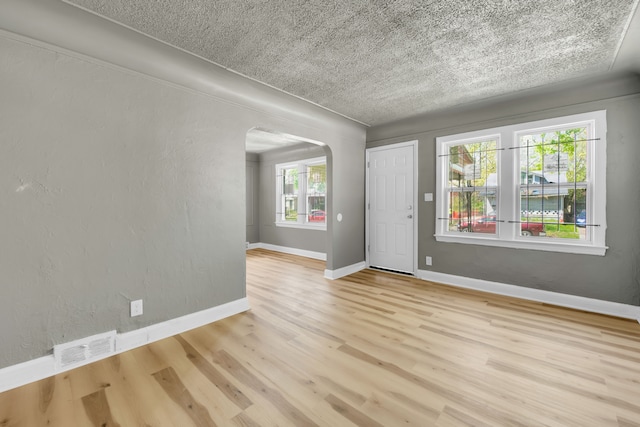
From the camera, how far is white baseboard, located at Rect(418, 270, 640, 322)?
9.25ft

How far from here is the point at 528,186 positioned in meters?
3.37

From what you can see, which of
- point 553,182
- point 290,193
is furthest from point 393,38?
point 290,193

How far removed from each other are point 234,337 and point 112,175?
168 cm

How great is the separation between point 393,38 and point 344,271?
3.30 meters

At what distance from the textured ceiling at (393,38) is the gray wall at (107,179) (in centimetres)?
30

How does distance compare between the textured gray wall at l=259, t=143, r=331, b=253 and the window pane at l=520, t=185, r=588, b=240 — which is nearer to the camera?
the window pane at l=520, t=185, r=588, b=240

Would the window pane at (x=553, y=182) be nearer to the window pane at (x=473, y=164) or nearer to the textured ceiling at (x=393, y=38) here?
the window pane at (x=473, y=164)

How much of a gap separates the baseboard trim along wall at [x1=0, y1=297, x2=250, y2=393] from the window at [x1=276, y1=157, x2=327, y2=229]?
10.9 feet

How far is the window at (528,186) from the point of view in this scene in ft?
9.85

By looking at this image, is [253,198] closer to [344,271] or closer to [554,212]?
[344,271]

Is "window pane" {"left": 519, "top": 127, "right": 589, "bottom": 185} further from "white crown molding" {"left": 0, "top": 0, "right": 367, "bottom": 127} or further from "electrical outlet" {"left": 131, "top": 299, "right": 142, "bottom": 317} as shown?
"electrical outlet" {"left": 131, "top": 299, "right": 142, "bottom": 317}

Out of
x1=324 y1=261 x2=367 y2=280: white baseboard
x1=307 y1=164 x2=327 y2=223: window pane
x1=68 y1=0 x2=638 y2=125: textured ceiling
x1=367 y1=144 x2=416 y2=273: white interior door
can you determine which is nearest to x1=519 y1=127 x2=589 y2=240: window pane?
x1=68 y1=0 x2=638 y2=125: textured ceiling

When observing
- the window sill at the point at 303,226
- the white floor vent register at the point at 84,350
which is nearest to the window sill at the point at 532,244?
the window sill at the point at 303,226

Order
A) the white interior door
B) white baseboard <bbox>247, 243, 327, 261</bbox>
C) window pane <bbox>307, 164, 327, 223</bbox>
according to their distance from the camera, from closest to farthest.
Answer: the white interior door
white baseboard <bbox>247, 243, 327, 261</bbox>
window pane <bbox>307, 164, 327, 223</bbox>
